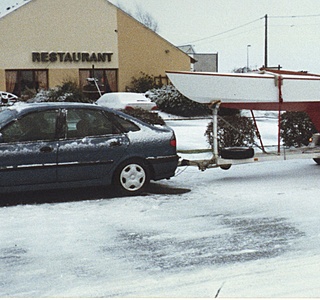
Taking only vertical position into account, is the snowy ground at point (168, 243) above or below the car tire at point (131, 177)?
below

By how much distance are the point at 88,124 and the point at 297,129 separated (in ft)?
21.4

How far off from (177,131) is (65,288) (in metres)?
13.3

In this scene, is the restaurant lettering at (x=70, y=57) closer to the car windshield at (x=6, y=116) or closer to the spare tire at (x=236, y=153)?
the spare tire at (x=236, y=153)

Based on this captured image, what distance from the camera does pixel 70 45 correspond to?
36.7 m

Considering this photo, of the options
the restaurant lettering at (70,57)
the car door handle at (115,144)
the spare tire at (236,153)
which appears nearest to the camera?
the car door handle at (115,144)

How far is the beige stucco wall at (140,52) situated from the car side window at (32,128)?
30355 millimetres

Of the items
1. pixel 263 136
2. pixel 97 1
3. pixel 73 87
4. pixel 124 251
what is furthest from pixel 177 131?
pixel 97 1

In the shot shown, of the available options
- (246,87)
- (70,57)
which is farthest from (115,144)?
(70,57)

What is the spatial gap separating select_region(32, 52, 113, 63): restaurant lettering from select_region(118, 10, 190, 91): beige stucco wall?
1.31 m

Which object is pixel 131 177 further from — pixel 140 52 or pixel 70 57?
pixel 140 52

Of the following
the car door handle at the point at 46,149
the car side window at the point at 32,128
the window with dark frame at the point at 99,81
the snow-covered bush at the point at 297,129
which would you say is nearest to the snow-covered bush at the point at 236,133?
the snow-covered bush at the point at 297,129

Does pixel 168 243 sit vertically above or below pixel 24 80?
below

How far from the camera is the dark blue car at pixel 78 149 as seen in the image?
778cm

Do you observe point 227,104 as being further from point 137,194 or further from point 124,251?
point 124,251
